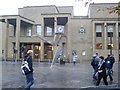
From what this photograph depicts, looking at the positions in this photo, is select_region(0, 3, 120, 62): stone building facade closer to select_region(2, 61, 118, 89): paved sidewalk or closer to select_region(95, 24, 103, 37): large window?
select_region(95, 24, 103, 37): large window

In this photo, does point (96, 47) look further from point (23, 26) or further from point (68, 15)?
point (23, 26)

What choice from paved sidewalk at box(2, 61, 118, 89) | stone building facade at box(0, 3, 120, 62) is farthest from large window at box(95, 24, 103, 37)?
paved sidewalk at box(2, 61, 118, 89)

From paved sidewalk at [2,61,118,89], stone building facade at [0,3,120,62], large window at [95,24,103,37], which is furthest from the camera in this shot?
large window at [95,24,103,37]

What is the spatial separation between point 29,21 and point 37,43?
5.37m

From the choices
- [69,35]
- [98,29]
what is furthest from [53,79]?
[98,29]

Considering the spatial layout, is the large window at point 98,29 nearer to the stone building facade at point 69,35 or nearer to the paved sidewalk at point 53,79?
the stone building facade at point 69,35

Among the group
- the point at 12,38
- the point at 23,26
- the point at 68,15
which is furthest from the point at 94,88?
the point at 23,26

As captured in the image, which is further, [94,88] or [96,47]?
[96,47]

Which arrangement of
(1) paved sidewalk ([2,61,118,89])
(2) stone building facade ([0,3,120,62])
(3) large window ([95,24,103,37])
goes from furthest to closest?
(3) large window ([95,24,103,37]) → (2) stone building facade ([0,3,120,62]) → (1) paved sidewalk ([2,61,118,89])

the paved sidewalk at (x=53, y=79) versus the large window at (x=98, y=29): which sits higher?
the large window at (x=98, y=29)

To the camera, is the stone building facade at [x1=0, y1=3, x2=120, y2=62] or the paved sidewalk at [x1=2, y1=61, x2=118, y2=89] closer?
the paved sidewalk at [x1=2, y1=61, x2=118, y2=89]

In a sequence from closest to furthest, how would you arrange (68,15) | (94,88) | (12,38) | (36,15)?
(94,88) → (68,15) → (12,38) → (36,15)

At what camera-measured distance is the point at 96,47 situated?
63.3 m

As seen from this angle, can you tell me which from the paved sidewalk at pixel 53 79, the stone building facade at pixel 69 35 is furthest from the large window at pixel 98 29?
the paved sidewalk at pixel 53 79
